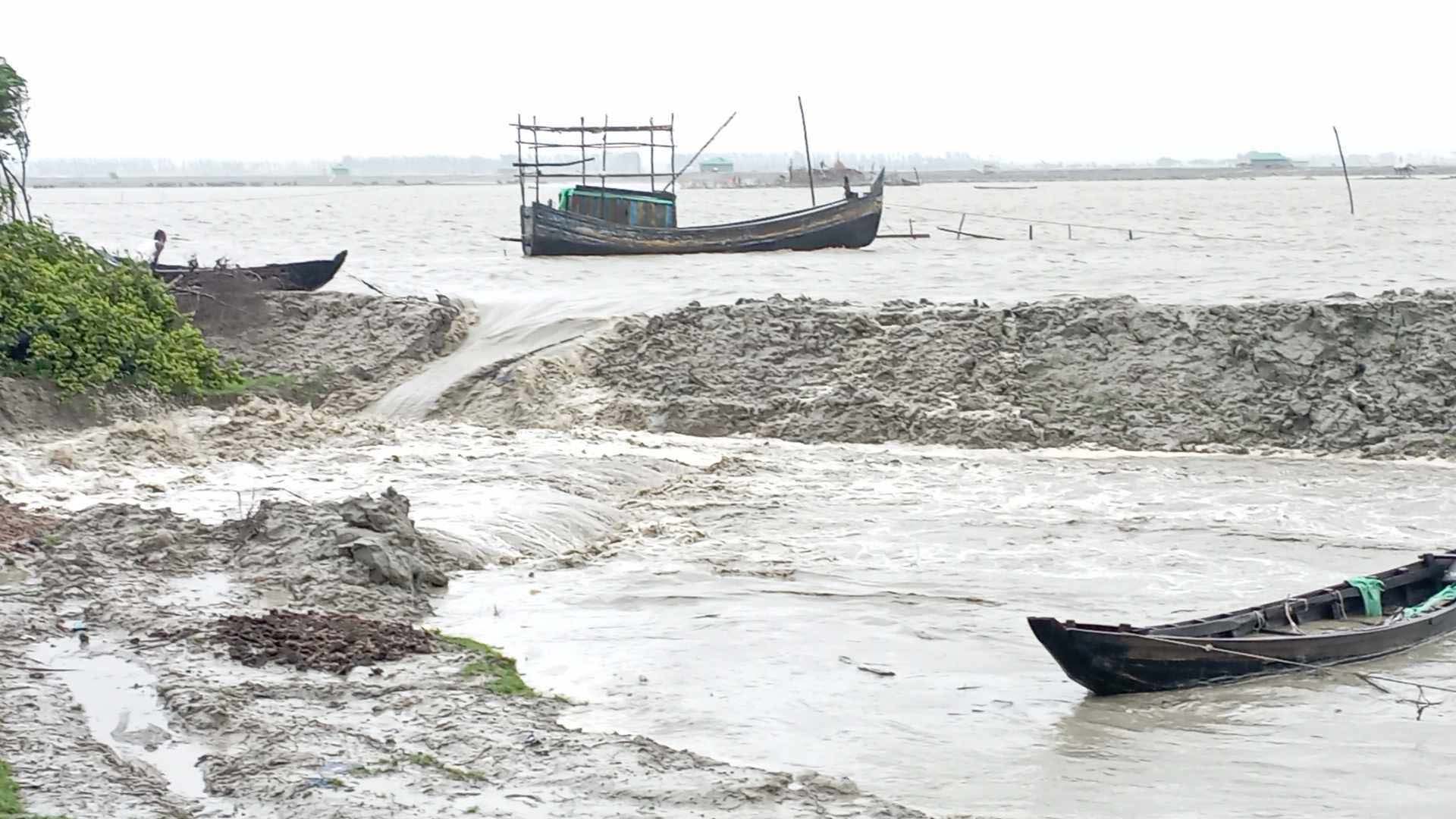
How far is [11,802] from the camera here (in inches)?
219

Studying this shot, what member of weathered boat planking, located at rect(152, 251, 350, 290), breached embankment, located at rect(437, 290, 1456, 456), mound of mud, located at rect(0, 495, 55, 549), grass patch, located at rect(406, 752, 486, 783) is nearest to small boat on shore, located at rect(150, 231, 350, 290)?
weathered boat planking, located at rect(152, 251, 350, 290)

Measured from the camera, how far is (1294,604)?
343 inches

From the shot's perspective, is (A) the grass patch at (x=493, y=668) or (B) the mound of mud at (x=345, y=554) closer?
(A) the grass patch at (x=493, y=668)

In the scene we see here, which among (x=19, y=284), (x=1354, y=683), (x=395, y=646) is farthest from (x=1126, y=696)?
(x=19, y=284)

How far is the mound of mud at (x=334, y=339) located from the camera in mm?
17297

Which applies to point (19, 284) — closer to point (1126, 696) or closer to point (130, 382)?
point (130, 382)

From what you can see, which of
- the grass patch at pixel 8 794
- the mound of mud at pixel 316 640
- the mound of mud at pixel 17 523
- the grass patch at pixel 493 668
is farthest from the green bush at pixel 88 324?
the grass patch at pixel 8 794

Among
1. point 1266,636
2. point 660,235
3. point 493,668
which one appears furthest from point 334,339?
point 1266,636

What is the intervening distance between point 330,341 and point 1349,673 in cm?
1300

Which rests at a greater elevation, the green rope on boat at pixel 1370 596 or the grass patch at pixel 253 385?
the grass patch at pixel 253 385

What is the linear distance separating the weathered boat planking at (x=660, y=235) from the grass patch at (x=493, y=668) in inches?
877

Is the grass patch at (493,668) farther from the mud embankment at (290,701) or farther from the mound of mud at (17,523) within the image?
the mound of mud at (17,523)

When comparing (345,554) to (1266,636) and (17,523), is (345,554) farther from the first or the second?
(1266,636)

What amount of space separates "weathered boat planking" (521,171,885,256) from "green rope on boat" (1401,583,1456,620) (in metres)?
22.3
